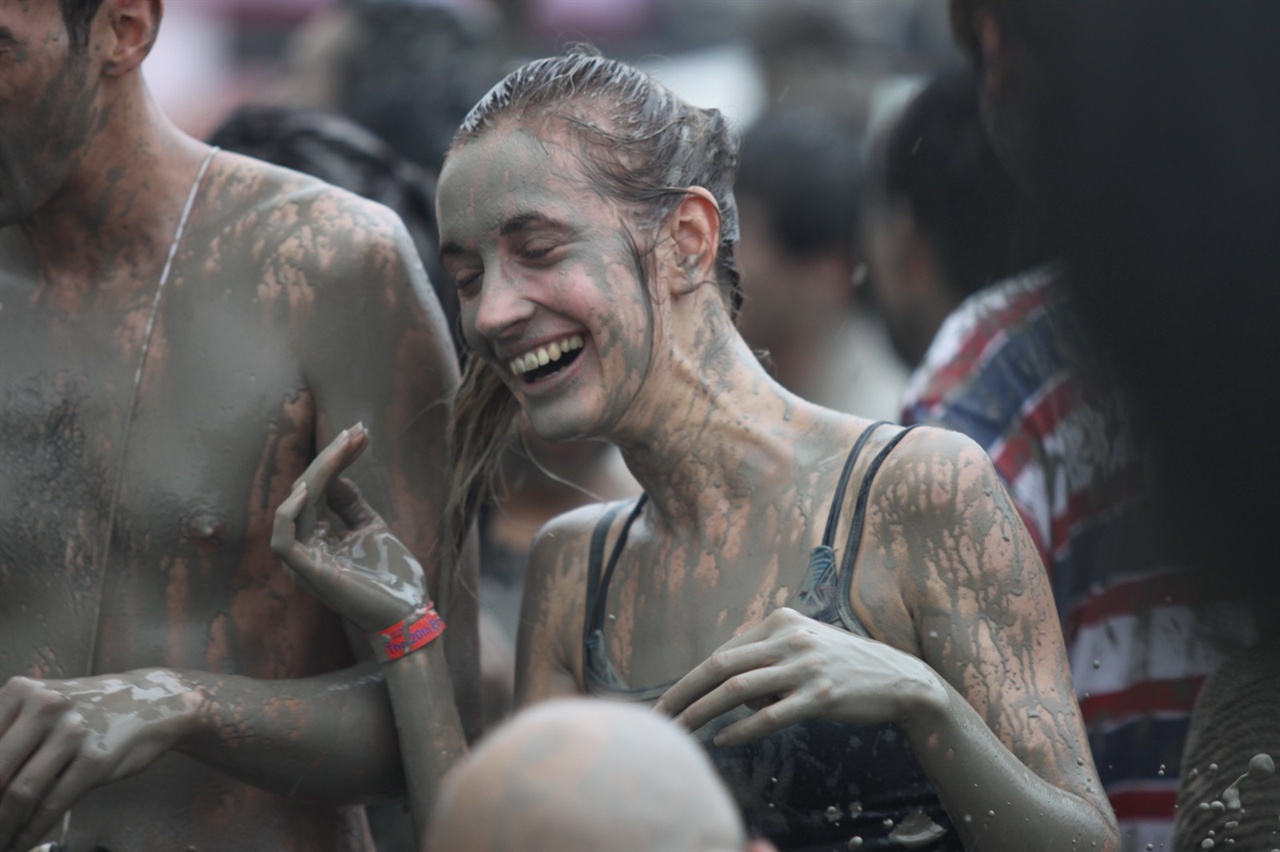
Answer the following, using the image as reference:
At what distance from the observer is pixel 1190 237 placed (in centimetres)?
173

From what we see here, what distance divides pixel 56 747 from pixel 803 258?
133 inches

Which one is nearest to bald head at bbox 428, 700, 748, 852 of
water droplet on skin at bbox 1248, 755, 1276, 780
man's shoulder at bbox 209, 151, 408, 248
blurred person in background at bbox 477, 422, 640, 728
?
water droplet on skin at bbox 1248, 755, 1276, 780

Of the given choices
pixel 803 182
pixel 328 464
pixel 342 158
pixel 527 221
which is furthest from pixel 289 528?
pixel 803 182

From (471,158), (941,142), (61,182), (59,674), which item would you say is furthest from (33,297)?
(941,142)

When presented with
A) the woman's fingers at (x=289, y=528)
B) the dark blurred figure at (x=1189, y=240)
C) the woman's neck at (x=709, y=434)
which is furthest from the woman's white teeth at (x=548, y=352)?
the dark blurred figure at (x=1189, y=240)

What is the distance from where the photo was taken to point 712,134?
8.95 feet

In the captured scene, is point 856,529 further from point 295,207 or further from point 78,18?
point 78,18

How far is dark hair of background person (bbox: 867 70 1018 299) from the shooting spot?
404 centimetres

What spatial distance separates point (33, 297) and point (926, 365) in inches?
76.0

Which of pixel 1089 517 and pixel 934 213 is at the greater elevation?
pixel 934 213

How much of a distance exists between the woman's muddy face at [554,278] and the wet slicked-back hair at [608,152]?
0.04m

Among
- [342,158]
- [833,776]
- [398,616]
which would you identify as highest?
[342,158]

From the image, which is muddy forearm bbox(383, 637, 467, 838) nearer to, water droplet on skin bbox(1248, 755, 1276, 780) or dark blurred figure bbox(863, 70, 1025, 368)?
water droplet on skin bbox(1248, 755, 1276, 780)

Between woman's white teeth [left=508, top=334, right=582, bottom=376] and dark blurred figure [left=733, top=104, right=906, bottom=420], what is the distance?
273cm
